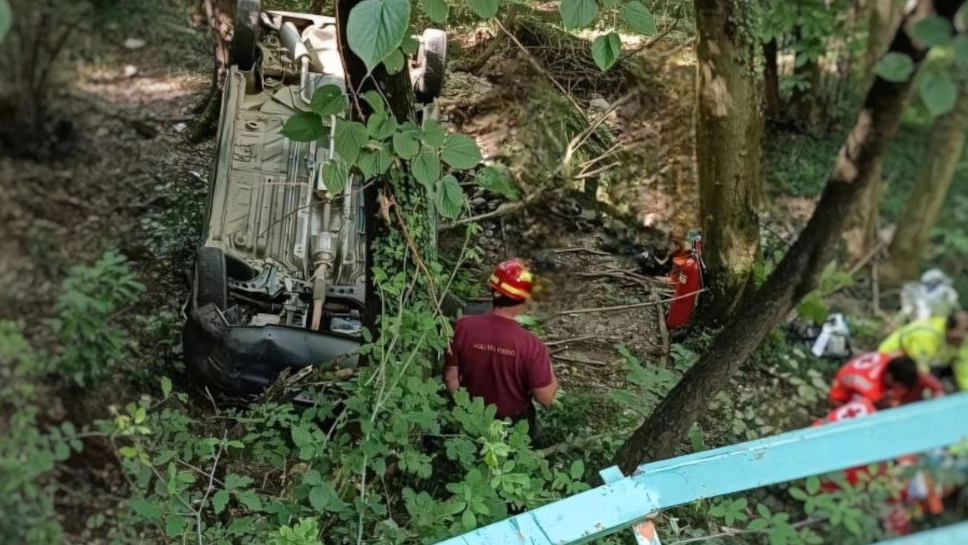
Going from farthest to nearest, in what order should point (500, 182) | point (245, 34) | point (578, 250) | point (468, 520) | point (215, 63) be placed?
point (245, 34) < point (215, 63) < point (500, 182) < point (578, 250) < point (468, 520)

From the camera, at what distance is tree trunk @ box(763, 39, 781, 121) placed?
158cm

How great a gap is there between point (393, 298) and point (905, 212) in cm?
122

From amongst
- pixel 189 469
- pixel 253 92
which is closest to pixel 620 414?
pixel 189 469

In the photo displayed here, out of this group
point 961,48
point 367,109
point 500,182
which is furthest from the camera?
point 500,182

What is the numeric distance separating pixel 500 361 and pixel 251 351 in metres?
0.73

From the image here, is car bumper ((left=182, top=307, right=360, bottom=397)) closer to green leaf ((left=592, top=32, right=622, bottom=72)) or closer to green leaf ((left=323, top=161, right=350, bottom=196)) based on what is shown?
green leaf ((left=323, top=161, right=350, bottom=196))

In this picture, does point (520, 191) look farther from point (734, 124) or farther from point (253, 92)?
point (253, 92)

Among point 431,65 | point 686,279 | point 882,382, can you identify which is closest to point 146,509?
point 686,279

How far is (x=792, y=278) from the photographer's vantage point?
1.49 metres

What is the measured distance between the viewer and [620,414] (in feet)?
6.39

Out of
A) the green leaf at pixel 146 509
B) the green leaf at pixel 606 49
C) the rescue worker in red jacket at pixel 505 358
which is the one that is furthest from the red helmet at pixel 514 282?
the green leaf at pixel 146 509

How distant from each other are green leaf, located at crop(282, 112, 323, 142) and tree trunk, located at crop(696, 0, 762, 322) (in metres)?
0.82

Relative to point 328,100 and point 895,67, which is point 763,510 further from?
point 328,100

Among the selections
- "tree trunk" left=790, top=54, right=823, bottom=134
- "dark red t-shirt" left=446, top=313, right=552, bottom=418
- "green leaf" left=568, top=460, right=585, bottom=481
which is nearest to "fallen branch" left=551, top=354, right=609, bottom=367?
"dark red t-shirt" left=446, top=313, right=552, bottom=418
